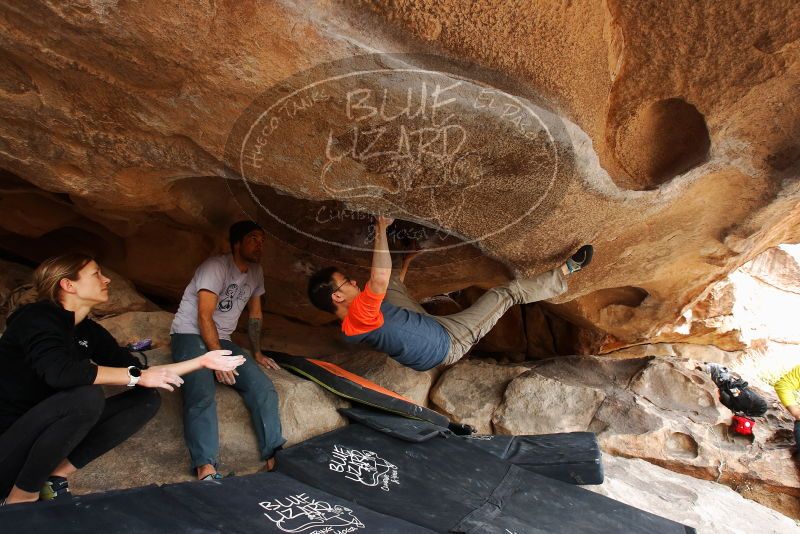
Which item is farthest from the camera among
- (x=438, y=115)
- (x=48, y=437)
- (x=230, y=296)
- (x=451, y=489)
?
(x=230, y=296)

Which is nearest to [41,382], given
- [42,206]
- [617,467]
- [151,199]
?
[151,199]

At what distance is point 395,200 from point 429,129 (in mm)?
526

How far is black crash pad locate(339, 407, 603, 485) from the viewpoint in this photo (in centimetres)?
250

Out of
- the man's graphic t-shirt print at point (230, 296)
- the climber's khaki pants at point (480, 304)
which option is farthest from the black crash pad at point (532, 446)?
the man's graphic t-shirt print at point (230, 296)

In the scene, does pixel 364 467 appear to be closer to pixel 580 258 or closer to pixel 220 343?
pixel 220 343

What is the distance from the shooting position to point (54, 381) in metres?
1.70

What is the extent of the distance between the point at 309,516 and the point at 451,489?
26.6 inches

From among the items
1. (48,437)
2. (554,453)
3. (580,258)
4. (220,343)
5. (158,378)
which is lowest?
(48,437)

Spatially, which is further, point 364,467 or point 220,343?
point 220,343

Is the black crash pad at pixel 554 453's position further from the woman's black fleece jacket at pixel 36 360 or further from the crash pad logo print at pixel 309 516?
the woman's black fleece jacket at pixel 36 360

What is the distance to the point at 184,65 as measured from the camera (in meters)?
1.82

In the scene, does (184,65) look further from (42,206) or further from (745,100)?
(42,206)

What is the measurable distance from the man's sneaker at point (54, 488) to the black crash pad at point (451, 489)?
0.78 metres

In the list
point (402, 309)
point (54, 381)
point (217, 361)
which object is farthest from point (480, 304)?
point (54, 381)
